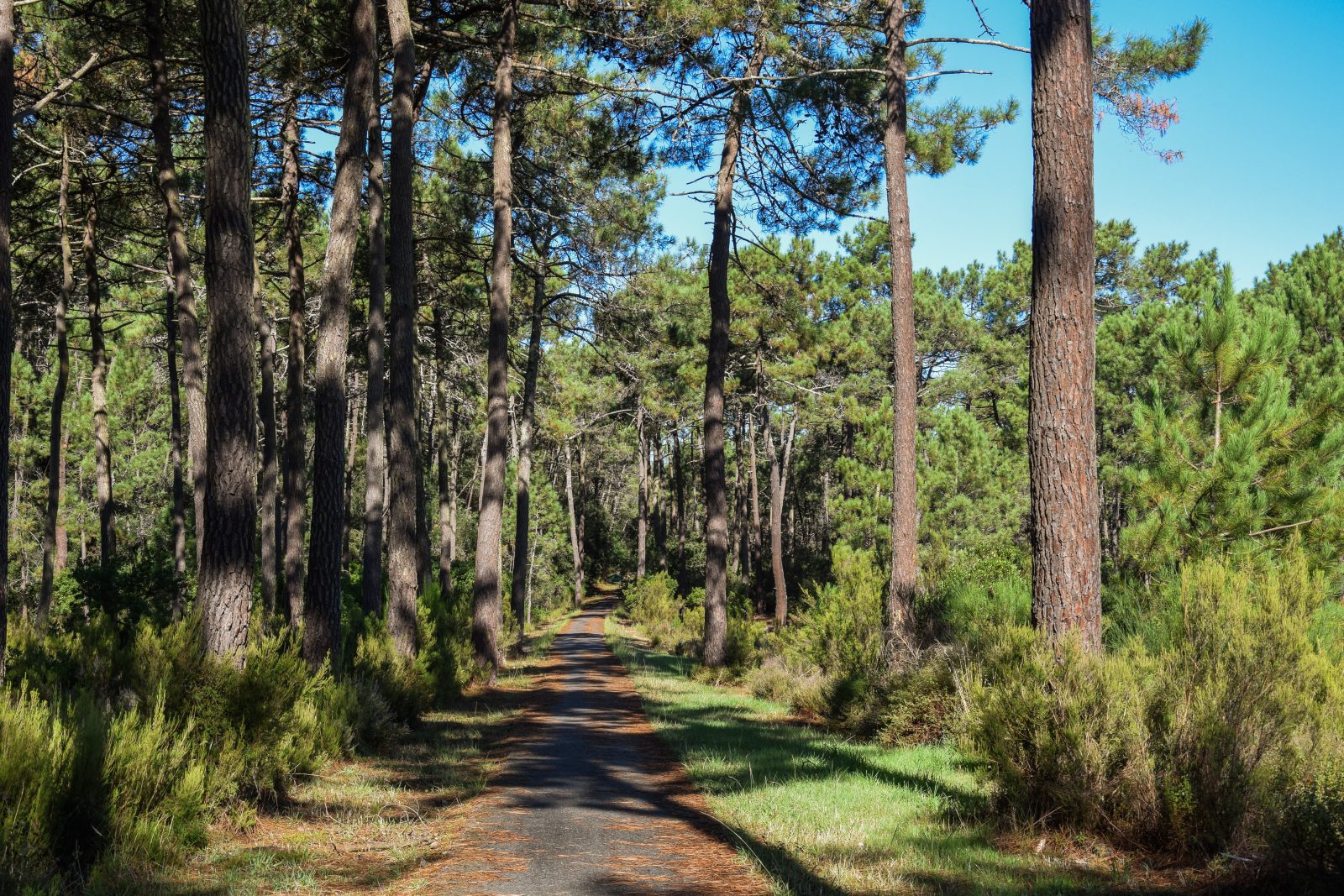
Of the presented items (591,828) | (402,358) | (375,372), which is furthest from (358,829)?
(402,358)

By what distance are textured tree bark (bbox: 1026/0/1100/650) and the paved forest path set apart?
Result: 2982 millimetres

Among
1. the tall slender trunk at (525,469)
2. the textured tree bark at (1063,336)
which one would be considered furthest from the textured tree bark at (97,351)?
the textured tree bark at (1063,336)

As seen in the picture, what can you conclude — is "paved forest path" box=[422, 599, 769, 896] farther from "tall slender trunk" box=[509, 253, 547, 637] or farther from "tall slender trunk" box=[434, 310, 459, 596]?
"tall slender trunk" box=[509, 253, 547, 637]

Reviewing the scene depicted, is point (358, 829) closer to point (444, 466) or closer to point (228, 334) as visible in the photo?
point (228, 334)

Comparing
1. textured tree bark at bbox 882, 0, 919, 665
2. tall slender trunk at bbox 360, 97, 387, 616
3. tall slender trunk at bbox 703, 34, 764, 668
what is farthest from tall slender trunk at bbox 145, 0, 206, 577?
textured tree bark at bbox 882, 0, 919, 665

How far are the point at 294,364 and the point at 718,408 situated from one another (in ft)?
29.3

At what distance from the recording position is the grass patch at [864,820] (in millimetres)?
5012

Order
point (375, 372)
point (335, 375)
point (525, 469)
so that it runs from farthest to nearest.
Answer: point (525, 469), point (375, 372), point (335, 375)

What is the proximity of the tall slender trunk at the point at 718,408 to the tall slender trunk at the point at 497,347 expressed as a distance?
3.81m

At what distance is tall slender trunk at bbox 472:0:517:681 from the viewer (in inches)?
660

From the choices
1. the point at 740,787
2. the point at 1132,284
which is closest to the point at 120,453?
the point at 740,787

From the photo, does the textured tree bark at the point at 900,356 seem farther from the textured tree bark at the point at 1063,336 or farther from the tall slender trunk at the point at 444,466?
the tall slender trunk at the point at 444,466

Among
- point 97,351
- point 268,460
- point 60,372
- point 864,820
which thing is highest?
point 97,351

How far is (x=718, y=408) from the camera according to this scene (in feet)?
57.2
